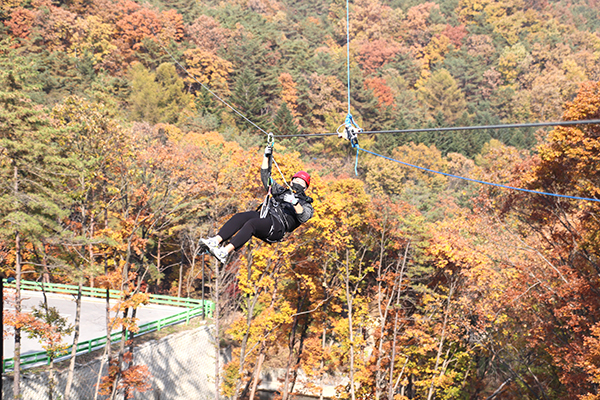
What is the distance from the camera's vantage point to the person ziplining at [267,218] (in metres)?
5.83

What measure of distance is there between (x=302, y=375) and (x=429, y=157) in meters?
26.3

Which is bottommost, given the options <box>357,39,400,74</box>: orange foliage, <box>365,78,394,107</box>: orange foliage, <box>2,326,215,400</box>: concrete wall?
<box>2,326,215,400</box>: concrete wall

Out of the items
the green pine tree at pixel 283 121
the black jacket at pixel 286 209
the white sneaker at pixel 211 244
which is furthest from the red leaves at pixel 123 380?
the green pine tree at pixel 283 121

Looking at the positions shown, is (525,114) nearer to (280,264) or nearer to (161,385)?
(280,264)

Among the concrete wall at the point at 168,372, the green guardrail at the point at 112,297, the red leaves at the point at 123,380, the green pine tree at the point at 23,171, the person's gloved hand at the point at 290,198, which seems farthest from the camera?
the green guardrail at the point at 112,297

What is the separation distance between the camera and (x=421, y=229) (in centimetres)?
2041

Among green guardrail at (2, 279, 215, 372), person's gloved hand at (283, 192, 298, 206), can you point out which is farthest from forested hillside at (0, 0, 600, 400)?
person's gloved hand at (283, 192, 298, 206)

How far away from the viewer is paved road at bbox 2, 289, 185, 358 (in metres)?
18.3

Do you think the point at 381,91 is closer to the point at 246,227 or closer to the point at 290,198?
the point at 290,198

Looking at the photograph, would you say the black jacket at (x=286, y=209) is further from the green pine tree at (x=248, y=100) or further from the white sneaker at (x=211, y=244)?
the green pine tree at (x=248, y=100)

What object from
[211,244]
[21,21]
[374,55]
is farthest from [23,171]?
[374,55]

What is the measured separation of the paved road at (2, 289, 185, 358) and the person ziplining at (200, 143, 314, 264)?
14851 millimetres

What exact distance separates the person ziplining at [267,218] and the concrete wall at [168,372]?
12.4m

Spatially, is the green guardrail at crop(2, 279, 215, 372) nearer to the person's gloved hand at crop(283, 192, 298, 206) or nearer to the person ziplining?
the person ziplining
